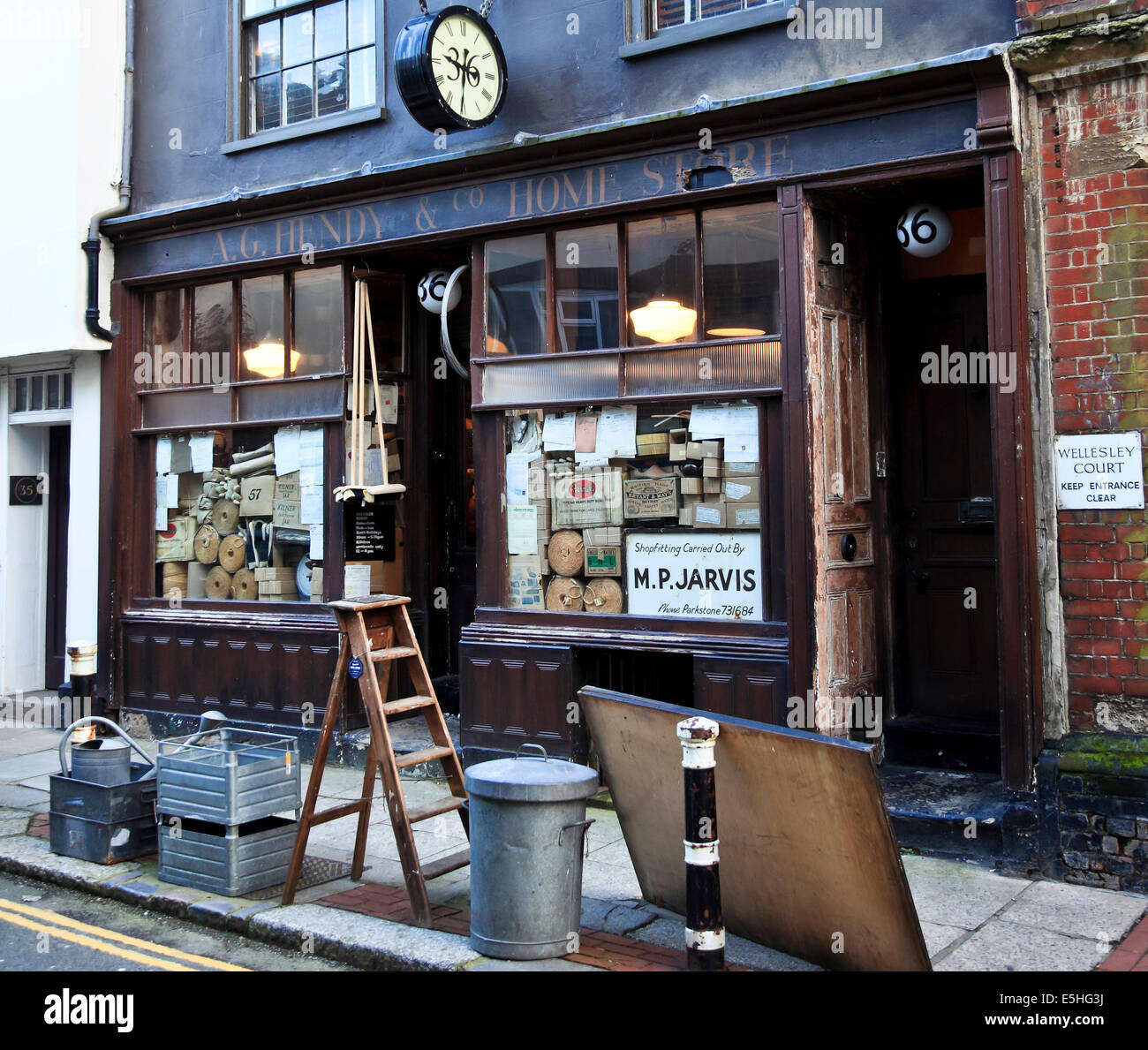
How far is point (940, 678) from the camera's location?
8.13 m

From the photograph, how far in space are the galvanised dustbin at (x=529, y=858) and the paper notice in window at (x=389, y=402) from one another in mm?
5136

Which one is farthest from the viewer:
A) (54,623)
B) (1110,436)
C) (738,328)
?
(54,623)

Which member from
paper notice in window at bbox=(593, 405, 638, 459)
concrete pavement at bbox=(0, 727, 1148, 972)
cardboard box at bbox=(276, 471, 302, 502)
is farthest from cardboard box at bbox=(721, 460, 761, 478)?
cardboard box at bbox=(276, 471, 302, 502)

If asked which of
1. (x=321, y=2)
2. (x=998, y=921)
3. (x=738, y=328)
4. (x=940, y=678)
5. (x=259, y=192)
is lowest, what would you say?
(x=998, y=921)

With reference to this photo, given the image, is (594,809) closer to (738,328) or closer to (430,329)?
(738,328)

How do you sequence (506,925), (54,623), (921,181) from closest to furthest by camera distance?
(506,925) → (921,181) → (54,623)

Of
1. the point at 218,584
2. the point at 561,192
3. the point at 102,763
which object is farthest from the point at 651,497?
the point at 218,584

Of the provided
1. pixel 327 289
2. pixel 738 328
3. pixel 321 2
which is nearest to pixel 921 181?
pixel 738 328

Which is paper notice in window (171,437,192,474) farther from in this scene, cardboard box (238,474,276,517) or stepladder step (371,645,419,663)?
stepladder step (371,645,419,663)

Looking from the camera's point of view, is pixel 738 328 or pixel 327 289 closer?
pixel 738 328

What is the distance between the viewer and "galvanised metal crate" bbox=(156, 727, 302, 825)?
624cm

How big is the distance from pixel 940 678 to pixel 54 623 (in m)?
8.80

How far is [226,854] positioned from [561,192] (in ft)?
16.2

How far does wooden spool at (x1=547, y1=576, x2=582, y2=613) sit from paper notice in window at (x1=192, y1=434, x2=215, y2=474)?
3759 millimetres
